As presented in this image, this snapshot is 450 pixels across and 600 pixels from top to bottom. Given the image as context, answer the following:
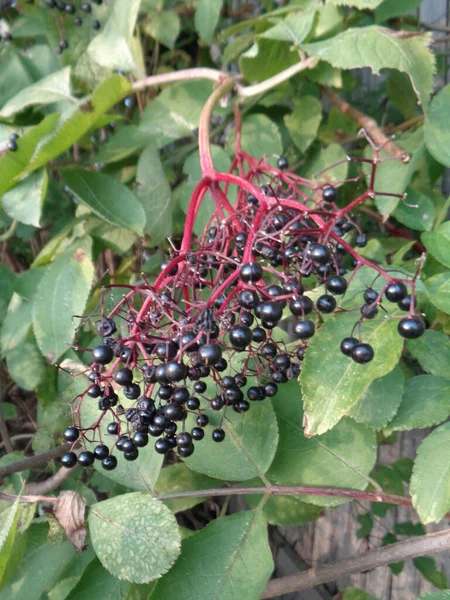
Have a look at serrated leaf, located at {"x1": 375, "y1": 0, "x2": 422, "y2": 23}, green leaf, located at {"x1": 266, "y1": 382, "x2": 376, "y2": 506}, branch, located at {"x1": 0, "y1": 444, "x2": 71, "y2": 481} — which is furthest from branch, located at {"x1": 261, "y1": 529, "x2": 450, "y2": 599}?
serrated leaf, located at {"x1": 375, "y1": 0, "x2": 422, "y2": 23}

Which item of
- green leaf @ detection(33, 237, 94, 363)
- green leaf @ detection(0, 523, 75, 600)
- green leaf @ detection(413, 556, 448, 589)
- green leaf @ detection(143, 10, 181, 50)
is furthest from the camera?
green leaf @ detection(143, 10, 181, 50)

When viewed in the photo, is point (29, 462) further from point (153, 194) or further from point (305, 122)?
point (305, 122)

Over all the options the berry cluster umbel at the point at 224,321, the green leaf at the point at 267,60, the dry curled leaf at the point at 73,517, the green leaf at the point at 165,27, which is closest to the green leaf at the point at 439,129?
the berry cluster umbel at the point at 224,321

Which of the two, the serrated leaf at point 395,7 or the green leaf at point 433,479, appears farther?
the serrated leaf at point 395,7

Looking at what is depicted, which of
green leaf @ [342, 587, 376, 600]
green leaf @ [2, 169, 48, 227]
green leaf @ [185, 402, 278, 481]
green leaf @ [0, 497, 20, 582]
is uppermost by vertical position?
green leaf @ [2, 169, 48, 227]

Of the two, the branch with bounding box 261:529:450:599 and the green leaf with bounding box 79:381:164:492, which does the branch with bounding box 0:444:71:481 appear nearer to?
the green leaf with bounding box 79:381:164:492

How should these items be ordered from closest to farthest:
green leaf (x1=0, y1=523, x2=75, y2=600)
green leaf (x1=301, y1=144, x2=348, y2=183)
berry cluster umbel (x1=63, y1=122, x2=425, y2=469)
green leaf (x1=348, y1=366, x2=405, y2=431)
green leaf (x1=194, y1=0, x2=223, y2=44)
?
berry cluster umbel (x1=63, y1=122, x2=425, y2=469), green leaf (x1=348, y1=366, x2=405, y2=431), green leaf (x1=0, y1=523, x2=75, y2=600), green leaf (x1=301, y1=144, x2=348, y2=183), green leaf (x1=194, y1=0, x2=223, y2=44)

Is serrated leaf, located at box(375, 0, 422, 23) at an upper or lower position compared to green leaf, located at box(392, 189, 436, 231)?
upper

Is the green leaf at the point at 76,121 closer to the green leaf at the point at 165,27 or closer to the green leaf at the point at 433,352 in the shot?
the green leaf at the point at 165,27
